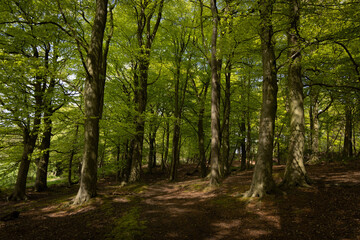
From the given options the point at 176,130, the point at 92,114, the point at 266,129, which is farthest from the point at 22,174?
the point at 266,129

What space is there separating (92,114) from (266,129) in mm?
7382

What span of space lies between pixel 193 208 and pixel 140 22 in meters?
13.0

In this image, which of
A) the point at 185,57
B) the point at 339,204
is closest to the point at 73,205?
the point at 339,204

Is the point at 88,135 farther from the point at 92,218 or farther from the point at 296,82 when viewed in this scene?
the point at 296,82

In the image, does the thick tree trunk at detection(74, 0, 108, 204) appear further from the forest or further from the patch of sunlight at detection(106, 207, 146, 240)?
the patch of sunlight at detection(106, 207, 146, 240)

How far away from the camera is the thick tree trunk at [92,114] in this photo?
7898 mm

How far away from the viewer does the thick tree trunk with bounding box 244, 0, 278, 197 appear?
6.97m

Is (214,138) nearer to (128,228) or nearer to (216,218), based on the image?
(216,218)

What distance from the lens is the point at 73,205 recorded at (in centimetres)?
758

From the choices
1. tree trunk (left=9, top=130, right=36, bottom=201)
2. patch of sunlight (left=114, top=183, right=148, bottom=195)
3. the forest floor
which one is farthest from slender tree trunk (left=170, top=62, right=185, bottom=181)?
tree trunk (left=9, top=130, right=36, bottom=201)

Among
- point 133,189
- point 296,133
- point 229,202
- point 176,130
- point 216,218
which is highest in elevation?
point 176,130

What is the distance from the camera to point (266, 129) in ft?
23.6

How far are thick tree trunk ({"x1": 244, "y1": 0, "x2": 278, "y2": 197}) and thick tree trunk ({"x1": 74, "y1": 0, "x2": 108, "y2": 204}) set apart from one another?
6.56 meters

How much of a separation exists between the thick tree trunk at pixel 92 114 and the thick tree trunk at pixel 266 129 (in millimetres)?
6558
